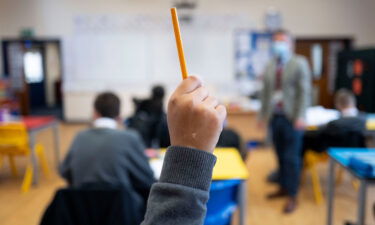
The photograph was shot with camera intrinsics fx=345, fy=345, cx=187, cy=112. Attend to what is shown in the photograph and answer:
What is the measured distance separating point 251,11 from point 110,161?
264 inches

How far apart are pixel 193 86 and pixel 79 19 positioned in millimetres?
7925

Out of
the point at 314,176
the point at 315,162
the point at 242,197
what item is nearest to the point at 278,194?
the point at 314,176

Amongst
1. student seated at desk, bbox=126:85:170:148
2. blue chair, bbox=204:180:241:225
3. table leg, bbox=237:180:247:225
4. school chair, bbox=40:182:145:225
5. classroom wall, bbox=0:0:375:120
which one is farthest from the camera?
classroom wall, bbox=0:0:375:120

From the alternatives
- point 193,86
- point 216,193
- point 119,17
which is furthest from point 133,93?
point 193,86

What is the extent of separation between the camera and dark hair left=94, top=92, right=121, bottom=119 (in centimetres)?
212

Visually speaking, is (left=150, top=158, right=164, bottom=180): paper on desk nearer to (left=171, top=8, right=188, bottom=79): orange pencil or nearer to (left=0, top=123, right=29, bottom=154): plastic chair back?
(left=171, top=8, right=188, bottom=79): orange pencil

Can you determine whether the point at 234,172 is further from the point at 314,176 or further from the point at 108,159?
the point at 314,176

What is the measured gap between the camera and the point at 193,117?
51cm

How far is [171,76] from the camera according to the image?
795 cm

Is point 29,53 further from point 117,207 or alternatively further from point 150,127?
point 117,207

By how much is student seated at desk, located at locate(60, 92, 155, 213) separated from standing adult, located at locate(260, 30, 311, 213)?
1.65m

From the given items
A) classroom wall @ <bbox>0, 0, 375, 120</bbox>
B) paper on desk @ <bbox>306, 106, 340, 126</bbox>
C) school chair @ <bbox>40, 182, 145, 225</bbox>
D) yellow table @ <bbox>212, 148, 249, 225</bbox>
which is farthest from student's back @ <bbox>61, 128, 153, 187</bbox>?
classroom wall @ <bbox>0, 0, 375, 120</bbox>

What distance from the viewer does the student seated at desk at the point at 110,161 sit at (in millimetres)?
1855

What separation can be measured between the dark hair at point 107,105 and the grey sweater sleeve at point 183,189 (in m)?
1.66
